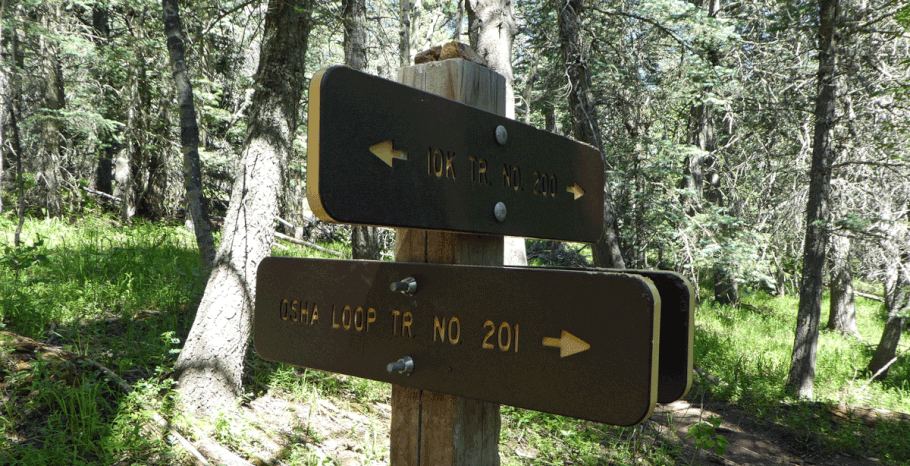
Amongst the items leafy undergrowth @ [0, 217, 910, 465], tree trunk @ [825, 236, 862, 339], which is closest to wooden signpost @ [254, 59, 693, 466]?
leafy undergrowth @ [0, 217, 910, 465]

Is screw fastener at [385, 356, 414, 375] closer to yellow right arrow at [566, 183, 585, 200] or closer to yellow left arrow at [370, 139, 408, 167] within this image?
yellow left arrow at [370, 139, 408, 167]

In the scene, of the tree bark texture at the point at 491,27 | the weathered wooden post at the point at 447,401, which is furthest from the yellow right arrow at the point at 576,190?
the tree bark texture at the point at 491,27

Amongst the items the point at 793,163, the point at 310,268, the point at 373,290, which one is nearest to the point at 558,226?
the point at 373,290

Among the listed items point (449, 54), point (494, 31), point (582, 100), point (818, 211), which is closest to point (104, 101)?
point (582, 100)

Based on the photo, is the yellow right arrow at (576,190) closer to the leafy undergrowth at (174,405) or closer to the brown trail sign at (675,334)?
the brown trail sign at (675,334)

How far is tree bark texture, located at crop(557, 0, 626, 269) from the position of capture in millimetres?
6766

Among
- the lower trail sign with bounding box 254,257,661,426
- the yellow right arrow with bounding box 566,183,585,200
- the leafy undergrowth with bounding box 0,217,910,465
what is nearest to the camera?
the lower trail sign with bounding box 254,257,661,426

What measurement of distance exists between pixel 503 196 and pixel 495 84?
0.38m

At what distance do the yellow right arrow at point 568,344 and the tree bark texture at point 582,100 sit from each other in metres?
5.96

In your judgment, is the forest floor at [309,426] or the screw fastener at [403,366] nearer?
the screw fastener at [403,366]

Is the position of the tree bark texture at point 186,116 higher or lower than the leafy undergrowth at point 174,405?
higher

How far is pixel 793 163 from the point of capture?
9.67 metres

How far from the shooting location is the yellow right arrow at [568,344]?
966 mm

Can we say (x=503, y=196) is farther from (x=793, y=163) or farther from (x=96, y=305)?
(x=793, y=163)
